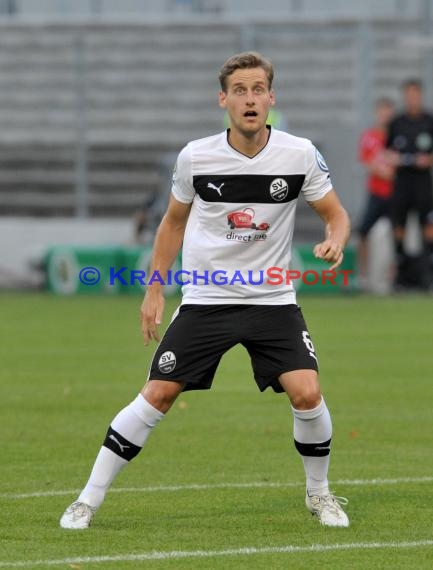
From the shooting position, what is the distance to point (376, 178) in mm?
22781

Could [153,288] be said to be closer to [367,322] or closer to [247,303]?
[247,303]

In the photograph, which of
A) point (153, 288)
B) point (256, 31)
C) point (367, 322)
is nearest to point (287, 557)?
point (153, 288)

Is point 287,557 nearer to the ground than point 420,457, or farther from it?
farther from it

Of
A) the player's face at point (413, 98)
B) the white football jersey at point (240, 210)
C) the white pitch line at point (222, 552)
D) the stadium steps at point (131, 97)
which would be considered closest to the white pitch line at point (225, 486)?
the white football jersey at point (240, 210)

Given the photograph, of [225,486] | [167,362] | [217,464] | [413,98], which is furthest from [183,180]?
[413,98]

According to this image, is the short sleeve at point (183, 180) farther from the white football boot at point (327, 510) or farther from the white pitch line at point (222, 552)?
the white pitch line at point (222, 552)

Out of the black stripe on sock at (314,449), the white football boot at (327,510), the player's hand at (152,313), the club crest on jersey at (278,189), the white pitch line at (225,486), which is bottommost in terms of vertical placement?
the white pitch line at (225,486)

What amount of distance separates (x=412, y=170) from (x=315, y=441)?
15.6 m

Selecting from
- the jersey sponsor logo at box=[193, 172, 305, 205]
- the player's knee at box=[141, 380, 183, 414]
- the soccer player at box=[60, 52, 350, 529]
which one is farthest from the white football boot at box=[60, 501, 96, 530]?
the jersey sponsor logo at box=[193, 172, 305, 205]

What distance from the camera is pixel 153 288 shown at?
717 cm

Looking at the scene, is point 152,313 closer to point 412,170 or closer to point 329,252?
point 329,252

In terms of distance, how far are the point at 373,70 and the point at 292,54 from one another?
5.00ft

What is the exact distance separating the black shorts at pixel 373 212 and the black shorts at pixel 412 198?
0.81 ft

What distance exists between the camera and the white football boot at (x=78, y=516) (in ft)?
22.6
